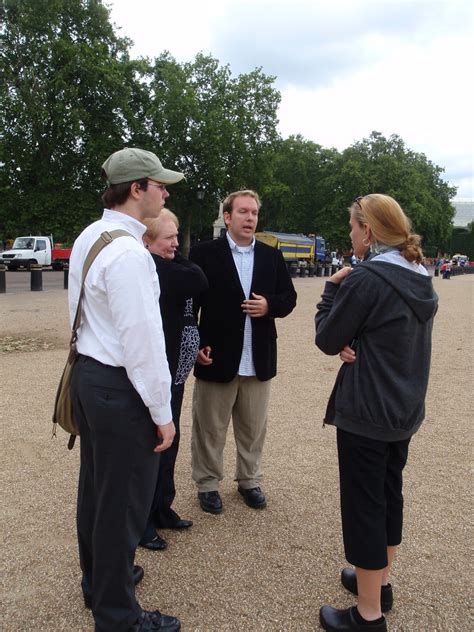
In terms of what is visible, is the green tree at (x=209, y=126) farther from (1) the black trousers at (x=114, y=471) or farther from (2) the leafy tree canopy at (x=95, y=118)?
(1) the black trousers at (x=114, y=471)

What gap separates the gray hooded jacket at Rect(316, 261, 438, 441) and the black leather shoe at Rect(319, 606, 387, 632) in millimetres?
852

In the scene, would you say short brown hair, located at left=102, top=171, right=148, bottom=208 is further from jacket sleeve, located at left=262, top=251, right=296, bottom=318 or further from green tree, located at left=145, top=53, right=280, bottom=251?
green tree, located at left=145, top=53, right=280, bottom=251

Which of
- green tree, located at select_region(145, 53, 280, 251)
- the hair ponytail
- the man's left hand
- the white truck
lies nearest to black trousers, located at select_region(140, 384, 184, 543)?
the man's left hand

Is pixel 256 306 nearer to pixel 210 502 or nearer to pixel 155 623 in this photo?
pixel 210 502

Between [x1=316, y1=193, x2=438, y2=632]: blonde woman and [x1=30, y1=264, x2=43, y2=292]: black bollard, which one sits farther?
[x1=30, y1=264, x2=43, y2=292]: black bollard

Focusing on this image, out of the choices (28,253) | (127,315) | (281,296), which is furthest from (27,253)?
(127,315)

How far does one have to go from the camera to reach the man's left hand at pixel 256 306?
11.3 ft

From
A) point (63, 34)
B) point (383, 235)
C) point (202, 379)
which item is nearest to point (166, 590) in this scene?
point (202, 379)

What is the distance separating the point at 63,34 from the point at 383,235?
108ft

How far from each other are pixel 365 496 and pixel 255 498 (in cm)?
147

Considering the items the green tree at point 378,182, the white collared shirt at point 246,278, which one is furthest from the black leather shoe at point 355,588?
the green tree at point 378,182

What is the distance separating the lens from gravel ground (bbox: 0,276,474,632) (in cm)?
259

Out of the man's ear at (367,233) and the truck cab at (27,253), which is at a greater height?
the man's ear at (367,233)

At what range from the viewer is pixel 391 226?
2.27 m
